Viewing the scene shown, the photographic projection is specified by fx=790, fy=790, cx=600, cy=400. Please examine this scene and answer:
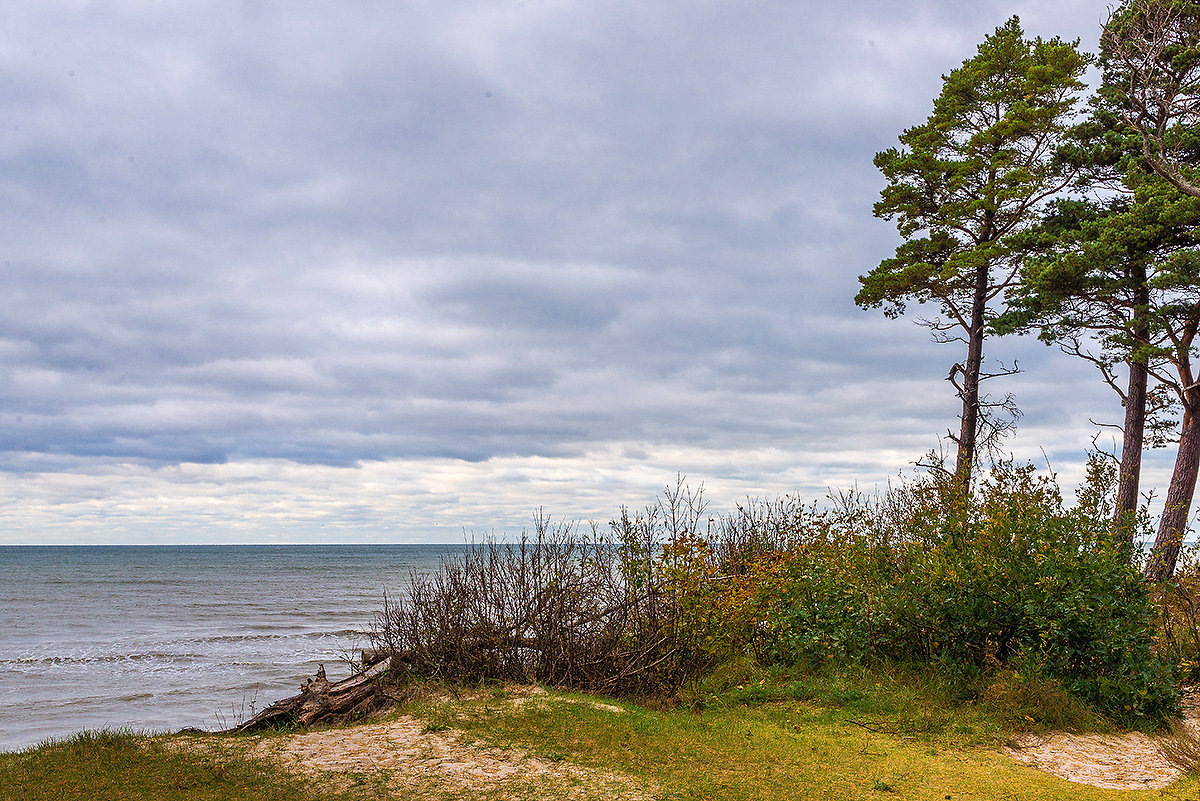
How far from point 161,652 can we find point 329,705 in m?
14.7

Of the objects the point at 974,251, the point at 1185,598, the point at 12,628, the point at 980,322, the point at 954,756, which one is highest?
the point at 974,251

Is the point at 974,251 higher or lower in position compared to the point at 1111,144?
lower

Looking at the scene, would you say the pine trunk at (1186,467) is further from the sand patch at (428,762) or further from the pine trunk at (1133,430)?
the sand patch at (428,762)

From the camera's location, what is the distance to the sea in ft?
43.0

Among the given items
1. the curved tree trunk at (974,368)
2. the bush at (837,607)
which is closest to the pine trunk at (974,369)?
the curved tree trunk at (974,368)

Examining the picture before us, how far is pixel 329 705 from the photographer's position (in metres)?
8.38

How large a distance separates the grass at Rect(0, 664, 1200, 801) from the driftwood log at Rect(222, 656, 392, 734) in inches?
21.9

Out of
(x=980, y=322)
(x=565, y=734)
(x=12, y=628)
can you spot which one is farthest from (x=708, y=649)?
(x=12, y=628)

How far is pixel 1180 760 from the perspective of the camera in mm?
6242

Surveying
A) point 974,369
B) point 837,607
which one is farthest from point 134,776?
point 974,369

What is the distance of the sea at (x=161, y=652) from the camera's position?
13117 millimetres

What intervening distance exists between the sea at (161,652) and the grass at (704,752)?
2854 mm

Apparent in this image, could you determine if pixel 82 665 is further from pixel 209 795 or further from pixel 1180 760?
pixel 1180 760

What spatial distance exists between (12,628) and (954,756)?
29369mm
